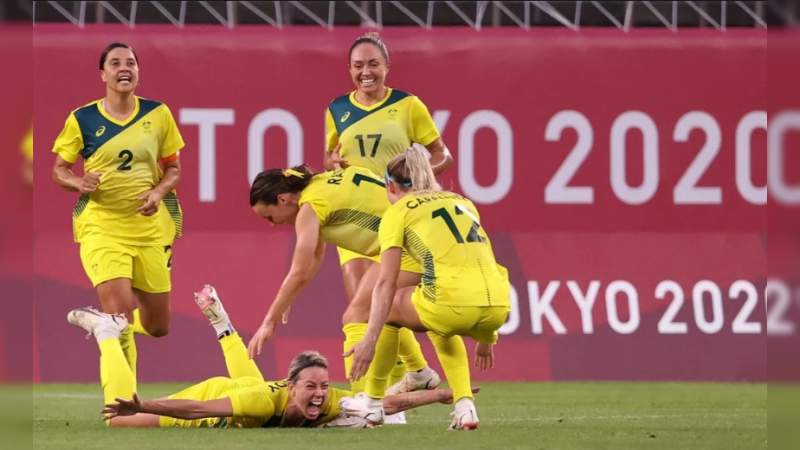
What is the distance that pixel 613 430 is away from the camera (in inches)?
268

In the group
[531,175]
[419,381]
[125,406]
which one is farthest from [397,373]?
[531,175]

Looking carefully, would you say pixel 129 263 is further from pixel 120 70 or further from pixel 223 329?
pixel 120 70

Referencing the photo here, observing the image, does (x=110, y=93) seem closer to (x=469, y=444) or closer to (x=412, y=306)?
(x=412, y=306)

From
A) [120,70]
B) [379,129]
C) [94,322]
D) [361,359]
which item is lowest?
[361,359]

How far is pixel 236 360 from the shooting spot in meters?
7.43

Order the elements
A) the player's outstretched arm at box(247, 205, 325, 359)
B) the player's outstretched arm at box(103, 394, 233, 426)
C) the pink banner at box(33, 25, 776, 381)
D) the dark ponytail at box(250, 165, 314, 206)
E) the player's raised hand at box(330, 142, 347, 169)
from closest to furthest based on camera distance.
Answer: the player's outstretched arm at box(103, 394, 233, 426)
the player's outstretched arm at box(247, 205, 325, 359)
the dark ponytail at box(250, 165, 314, 206)
the player's raised hand at box(330, 142, 347, 169)
the pink banner at box(33, 25, 776, 381)

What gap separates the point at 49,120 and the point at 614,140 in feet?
16.8

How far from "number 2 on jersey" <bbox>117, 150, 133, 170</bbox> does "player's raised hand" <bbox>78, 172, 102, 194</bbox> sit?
→ 203 mm

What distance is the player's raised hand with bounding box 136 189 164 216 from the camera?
8.04m

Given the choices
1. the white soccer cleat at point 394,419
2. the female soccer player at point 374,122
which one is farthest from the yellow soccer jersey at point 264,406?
the female soccer player at point 374,122

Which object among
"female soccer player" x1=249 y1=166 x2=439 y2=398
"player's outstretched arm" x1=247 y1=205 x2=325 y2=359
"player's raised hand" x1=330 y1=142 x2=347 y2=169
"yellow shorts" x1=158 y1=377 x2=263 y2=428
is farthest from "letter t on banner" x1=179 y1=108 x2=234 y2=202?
"yellow shorts" x1=158 y1=377 x2=263 y2=428

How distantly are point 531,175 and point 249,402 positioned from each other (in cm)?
646

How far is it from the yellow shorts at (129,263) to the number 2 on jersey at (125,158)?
46 cm

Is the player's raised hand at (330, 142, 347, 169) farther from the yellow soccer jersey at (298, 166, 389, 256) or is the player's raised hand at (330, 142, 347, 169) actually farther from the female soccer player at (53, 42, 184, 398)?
the female soccer player at (53, 42, 184, 398)
